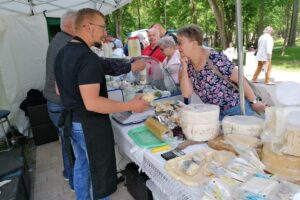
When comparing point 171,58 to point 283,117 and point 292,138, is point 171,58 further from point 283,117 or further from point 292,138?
point 292,138

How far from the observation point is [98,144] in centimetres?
179

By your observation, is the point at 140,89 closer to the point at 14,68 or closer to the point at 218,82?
the point at 218,82

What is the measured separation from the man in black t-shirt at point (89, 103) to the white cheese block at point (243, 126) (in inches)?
22.7

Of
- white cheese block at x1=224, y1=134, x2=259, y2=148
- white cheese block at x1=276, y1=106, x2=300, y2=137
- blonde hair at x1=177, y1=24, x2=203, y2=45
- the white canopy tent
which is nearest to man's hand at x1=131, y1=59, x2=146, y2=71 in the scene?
blonde hair at x1=177, y1=24, x2=203, y2=45

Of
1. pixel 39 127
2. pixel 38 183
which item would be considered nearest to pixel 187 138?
pixel 38 183

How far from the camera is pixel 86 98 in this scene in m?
1.54

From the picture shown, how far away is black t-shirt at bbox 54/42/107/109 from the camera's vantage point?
59.9 inches

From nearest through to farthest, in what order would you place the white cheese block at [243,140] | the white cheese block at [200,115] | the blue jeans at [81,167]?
the white cheese block at [243,140]
the white cheese block at [200,115]
the blue jeans at [81,167]

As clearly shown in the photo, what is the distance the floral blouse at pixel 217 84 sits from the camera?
6.42 feet

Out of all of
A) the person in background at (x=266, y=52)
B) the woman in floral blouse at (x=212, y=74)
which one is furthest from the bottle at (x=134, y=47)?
the person in background at (x=266, y=52)

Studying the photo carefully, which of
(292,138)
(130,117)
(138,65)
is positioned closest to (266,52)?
(138,65)

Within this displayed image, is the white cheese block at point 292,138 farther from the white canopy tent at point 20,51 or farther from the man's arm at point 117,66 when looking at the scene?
the white canopy tent at point 20,51

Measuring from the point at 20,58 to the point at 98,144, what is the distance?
341 centimetres

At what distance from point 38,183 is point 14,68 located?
2153mm
